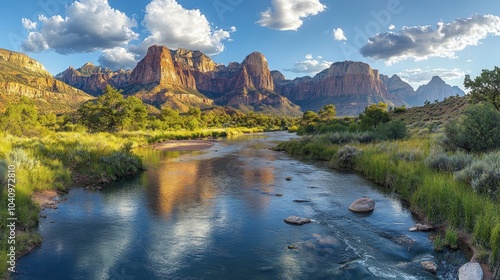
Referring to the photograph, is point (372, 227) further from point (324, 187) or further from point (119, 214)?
point (119, 214)

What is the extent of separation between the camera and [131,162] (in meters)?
26.3

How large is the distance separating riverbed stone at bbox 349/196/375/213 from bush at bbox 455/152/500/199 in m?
4.22

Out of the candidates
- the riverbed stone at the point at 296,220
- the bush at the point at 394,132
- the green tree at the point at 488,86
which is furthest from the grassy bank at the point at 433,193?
the green tree at the point at 488,86

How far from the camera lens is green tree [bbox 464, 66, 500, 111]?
3209 centimetres

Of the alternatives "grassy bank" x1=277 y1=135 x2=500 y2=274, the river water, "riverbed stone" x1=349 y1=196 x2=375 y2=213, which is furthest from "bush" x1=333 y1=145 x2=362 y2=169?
"riverbed stone" x1=349 y1=196 x2=375 y2=213

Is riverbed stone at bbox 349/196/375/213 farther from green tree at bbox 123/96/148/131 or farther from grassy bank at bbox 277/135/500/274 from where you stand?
green tree at bbox 123/96/148/131

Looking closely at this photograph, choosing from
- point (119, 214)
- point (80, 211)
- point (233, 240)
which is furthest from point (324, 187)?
point (80, 211)

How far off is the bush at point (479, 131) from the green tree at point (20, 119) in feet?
175

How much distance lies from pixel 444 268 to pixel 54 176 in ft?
68.1

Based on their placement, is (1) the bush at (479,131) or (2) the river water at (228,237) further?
(1) the bush at (479,131)

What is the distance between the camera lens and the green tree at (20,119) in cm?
4549

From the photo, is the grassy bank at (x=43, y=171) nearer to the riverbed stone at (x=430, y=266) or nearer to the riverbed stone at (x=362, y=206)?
the riverbed stone at (x=430, y=266)

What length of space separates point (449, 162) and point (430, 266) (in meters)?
9.27

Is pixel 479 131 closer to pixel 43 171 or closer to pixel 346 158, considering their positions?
pixel 346 158
